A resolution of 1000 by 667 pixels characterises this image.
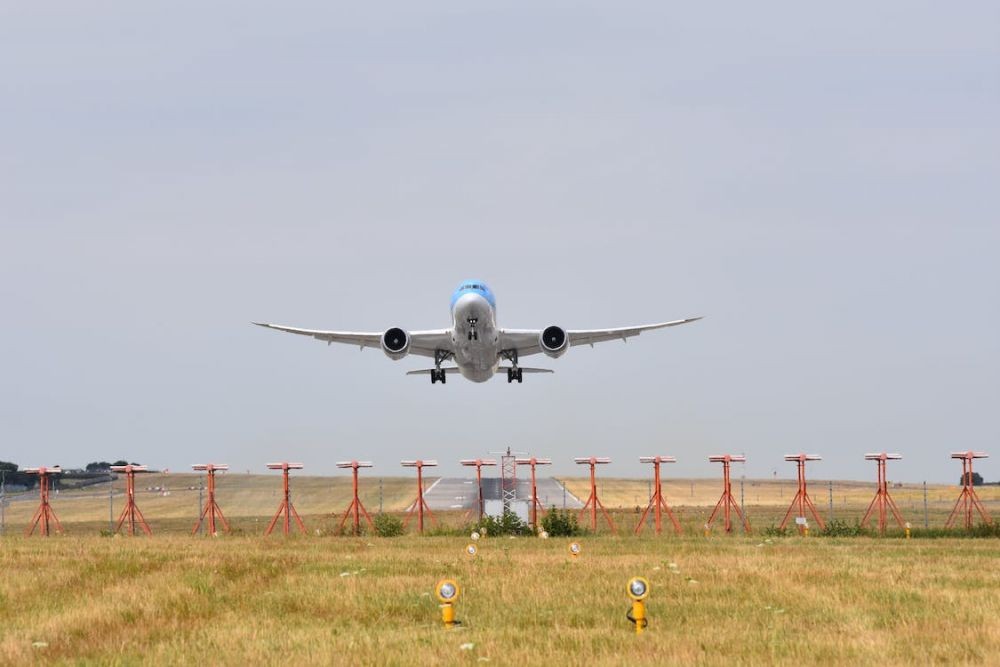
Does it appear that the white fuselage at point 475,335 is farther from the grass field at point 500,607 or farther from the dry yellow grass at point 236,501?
the dry yellow grass at point 236,501

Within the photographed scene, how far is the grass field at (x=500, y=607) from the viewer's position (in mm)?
16172

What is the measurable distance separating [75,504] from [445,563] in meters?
61.8

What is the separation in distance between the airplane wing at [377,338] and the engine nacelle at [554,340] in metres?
4.04

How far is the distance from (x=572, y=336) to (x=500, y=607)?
3525 cm

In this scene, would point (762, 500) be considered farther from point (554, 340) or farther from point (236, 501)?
point (554, 340)

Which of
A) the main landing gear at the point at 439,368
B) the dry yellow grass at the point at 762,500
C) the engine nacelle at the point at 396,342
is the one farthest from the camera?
the dry yellow grass at the point at 762,500

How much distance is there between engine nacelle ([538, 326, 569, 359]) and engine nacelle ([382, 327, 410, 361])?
569 cm

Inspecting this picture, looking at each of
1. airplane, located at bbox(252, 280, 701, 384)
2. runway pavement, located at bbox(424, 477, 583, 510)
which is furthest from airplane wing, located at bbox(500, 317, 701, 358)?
runway pavement, located at bbox(424, 477, 583, 510)

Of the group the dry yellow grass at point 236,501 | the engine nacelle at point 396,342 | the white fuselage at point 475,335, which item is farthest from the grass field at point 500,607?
the dry yellow grass at point 236,501

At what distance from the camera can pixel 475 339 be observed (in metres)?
48.1

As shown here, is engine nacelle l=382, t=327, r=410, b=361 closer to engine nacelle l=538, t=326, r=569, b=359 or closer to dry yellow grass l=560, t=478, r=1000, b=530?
engine nacelle l=538, t=326, r=569, b=359

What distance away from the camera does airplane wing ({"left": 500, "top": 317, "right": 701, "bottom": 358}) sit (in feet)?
170

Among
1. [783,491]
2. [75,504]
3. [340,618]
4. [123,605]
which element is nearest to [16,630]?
[123,605]

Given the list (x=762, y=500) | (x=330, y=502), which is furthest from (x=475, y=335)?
(x=762, y=500)
